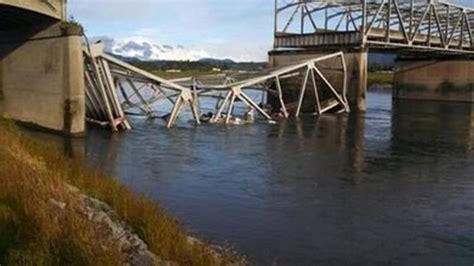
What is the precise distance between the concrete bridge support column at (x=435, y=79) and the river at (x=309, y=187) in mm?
53436

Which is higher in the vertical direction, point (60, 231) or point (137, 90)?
point (137, 90)

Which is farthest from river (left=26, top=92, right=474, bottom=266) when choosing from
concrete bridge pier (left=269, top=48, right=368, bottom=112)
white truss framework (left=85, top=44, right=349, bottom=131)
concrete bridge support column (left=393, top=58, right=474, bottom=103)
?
concrete bridge support column (left=393, top=58, right=474, bottom=103)

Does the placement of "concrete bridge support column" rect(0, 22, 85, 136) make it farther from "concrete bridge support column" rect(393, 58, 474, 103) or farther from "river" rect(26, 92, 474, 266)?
"concrete bridge support column" rect(393, 58, 474, 103)

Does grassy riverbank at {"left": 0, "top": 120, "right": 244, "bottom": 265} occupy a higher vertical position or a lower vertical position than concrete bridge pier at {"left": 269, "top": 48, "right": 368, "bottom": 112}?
lower

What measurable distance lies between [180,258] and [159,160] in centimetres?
2298

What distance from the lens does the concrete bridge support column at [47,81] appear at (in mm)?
40219

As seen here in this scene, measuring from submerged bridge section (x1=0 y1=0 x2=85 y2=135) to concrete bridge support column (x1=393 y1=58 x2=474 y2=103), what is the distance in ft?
237

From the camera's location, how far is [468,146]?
43312mm

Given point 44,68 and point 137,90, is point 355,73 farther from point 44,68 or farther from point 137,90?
point 44,68

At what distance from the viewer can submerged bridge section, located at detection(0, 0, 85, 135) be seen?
132ft

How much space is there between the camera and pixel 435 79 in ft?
343

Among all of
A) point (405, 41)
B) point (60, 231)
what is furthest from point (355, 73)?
point (60, 231)

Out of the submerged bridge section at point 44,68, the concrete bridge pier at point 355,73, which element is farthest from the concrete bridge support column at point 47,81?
the concrete bridge pier at point 355,73

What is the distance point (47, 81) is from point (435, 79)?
76888 millimetres
